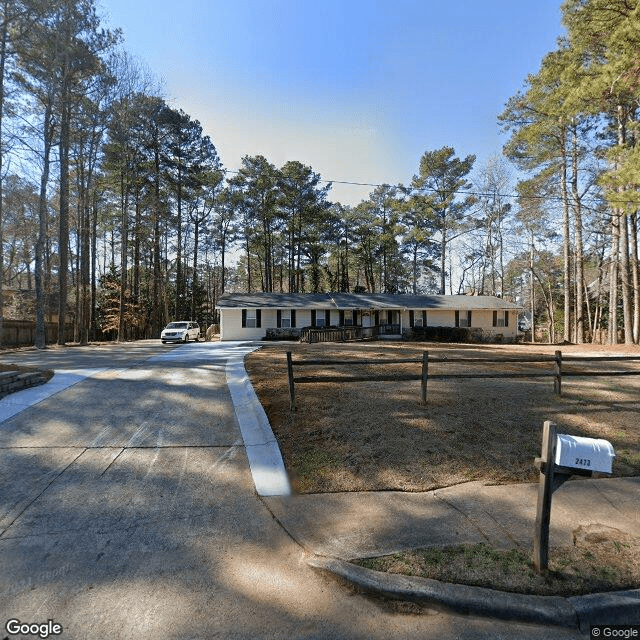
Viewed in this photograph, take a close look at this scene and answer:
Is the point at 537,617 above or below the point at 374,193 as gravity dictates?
below

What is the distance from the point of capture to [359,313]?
93.2ft

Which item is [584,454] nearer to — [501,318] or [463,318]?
[463,318]

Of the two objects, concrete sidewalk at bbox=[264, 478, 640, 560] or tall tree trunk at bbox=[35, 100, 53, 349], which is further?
tall tree trunk at bbox=[35, 100, 53, 349]

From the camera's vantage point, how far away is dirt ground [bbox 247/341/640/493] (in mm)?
4445

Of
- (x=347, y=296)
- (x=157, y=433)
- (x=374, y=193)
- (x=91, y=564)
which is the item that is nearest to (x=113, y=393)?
(x=157, y=433)

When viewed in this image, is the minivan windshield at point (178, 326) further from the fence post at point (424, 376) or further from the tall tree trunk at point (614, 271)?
the tall tree trunk at point (614, 271)

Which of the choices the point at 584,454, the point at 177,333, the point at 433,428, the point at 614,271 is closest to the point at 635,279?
the point at 614,271

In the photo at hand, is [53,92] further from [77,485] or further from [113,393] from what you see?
[77,485]

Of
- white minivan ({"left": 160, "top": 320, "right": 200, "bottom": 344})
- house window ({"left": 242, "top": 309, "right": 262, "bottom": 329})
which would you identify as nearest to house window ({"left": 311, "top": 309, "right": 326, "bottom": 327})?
house window ({"left": 242, "top": 309, "right": 262, "bottom": 329})

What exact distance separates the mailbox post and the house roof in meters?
23.6

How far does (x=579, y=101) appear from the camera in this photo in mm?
12633

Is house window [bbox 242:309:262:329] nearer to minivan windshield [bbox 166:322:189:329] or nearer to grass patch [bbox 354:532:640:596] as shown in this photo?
minivan windshield [bbox 166:322:189:329]

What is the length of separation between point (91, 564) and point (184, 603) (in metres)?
0.91

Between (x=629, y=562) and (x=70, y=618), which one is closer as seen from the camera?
(x=70, y=618)
